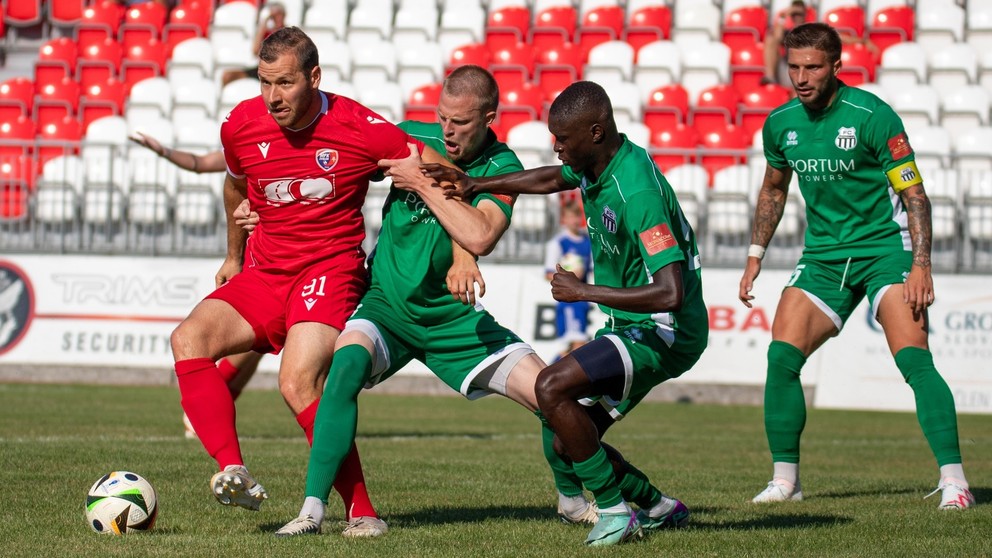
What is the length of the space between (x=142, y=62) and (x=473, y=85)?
53.2 ft

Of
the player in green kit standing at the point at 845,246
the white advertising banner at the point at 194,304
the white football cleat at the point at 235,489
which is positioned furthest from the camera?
the white advertising banner at the point at 194,304

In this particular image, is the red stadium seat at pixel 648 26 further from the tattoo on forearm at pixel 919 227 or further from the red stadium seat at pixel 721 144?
the tattoo on forearm at pixel 919 227

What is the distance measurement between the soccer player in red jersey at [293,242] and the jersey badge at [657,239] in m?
1.21

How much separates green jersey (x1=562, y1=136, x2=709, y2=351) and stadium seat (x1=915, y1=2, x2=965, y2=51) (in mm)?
16418

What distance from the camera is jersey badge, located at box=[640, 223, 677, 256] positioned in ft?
19.3

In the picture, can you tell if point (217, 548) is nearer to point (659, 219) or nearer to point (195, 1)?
point (659, 219)

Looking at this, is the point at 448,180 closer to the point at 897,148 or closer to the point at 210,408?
the point at 210,408

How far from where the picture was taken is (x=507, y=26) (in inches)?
863

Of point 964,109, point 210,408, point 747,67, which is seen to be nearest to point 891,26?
point 964,109

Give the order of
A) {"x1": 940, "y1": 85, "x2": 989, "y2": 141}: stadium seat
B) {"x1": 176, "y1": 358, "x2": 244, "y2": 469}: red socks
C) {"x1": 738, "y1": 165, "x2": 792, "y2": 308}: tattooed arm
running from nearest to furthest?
{"x1": 176, "y1": 358, "x2": 244, "y2": 469}: red socks
{"x1": 738, "y1": 165, "x2": 792, "y2": 308}: tattooed arm
{"x1": 940, "y1": 85, "x2": 989, "y2": 141}: stadium seat

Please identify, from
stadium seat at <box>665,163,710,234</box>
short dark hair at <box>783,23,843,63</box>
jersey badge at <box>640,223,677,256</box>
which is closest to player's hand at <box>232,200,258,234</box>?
jersey badge at <box>640,223,677,256</box>

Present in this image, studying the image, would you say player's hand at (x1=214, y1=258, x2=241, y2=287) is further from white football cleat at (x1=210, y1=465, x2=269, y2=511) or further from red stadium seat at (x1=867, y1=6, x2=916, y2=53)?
red stadium seat at (x1=867, y1=6, x2=916, y2=53)

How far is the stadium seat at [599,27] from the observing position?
21641 mm

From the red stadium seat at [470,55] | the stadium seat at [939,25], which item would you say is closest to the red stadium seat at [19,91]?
the red stadium seat at [470,55]
